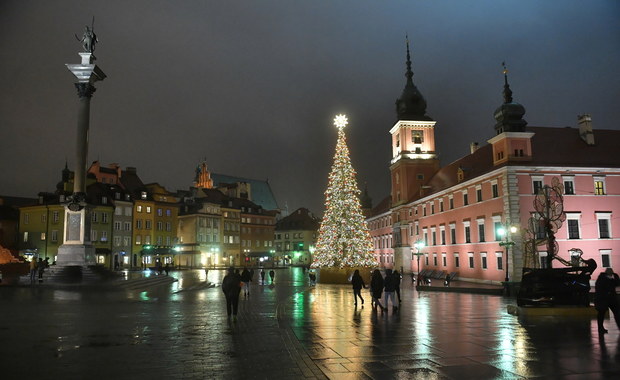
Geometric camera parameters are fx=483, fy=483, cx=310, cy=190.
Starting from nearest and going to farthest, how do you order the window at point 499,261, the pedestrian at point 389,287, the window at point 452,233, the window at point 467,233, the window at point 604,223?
1. the pedestrian at point 389,287
2. the window at point 604,223
3. the window at point 499,261
4. the window at point 467,233
5. the window at point 452,233

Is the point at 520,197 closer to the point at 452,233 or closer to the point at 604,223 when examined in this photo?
the point at 604,223

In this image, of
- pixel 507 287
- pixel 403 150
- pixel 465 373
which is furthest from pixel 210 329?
pixel 403 150

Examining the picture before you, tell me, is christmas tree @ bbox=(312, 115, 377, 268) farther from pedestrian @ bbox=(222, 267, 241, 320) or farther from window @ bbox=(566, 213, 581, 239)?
pedestrian @ bbox=(222, 267, 241, 320)

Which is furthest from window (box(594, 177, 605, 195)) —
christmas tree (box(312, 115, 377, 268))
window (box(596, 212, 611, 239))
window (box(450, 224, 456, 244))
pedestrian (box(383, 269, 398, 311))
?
pedestrian (box(383, 269, 398, 311))

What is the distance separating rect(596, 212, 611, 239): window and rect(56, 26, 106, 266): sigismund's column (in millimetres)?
39344

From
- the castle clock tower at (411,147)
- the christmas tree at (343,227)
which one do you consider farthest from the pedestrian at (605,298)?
the castle clock tower at (411,147)

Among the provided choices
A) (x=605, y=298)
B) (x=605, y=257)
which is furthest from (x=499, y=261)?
(x=605, y=298)

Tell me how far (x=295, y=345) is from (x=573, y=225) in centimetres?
3653

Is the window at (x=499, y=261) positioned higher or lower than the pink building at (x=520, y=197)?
lower

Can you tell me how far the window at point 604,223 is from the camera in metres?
40.2

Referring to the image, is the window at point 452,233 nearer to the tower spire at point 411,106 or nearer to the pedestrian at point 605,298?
the tower spire at point 411,106

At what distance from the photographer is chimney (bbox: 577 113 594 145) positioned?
44.3 metres

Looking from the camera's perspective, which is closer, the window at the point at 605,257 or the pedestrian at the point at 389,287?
the pedestrian at the point at 389,287

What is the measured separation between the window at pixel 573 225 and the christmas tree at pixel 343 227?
16.3m
